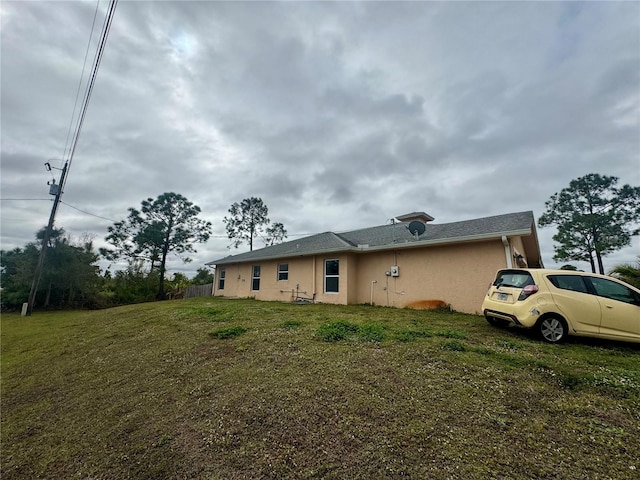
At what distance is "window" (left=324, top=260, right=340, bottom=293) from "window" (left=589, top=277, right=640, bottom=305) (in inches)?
310

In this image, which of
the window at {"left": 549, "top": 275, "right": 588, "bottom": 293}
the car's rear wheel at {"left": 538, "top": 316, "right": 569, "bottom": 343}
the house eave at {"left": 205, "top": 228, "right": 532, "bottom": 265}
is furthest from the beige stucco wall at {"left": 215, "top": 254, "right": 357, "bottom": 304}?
the window at {"left": 549, "top": 275, "right": 588, "bottom": 293}

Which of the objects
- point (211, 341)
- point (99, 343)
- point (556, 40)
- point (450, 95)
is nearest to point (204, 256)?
point (99, 343)

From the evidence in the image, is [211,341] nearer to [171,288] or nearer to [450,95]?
[450,95]

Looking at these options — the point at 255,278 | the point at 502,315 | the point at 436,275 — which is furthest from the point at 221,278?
the point at 502,315

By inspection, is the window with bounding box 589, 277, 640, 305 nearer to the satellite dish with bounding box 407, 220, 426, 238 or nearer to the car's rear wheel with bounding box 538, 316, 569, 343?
the car's rear wheel with bounding box 538, 316, 569, 343

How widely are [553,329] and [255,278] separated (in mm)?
13772

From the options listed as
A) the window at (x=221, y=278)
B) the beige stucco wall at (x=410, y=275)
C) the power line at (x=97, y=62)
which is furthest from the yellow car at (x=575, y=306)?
the window at (x=221, y=278)

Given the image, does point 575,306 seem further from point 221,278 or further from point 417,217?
point 221,278

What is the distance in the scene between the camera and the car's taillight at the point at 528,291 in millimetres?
5124

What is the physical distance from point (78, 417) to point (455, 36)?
1199 centimetres

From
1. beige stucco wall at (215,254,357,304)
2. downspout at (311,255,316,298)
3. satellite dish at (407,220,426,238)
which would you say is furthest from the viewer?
downspout at (311,255,316,298)

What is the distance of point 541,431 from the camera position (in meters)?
2.38

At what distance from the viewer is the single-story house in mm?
8383

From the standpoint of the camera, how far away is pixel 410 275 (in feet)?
32.4
